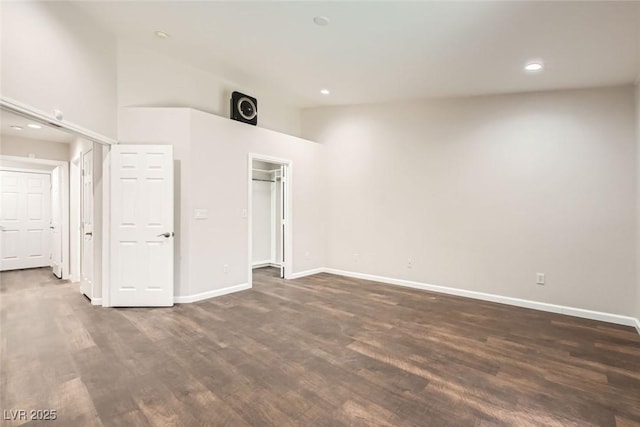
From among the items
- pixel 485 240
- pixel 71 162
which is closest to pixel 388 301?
pixel 485 240

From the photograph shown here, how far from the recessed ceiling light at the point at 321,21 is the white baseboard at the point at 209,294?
3670mm

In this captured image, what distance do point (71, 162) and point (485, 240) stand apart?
7.39 meters

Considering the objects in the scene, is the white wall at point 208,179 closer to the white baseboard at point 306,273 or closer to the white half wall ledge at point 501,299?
the white baseboard at point 306,273

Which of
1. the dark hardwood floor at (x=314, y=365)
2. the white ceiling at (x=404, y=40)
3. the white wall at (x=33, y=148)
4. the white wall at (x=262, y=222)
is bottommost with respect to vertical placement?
the dark hardwood floor at (x=314, y=365)

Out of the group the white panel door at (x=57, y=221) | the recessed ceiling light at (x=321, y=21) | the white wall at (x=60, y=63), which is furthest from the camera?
the white panel door at (x=57, y=221)

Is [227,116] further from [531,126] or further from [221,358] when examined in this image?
[531,126]

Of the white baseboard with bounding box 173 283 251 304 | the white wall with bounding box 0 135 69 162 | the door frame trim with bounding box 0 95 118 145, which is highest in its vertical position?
the white wall with bounding box 0 135 69 162

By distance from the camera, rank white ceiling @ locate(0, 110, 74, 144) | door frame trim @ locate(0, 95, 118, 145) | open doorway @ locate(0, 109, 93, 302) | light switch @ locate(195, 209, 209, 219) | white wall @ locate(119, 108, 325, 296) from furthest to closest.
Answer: open doorway @ locate(0, 109, 93, 302)
white ceiling @ locate(0, 110, 74, 144)
light switch @ locate(195, 209, 209, 219)
white wall @ locate(119, 108, 325, 296)
door frame trim @ locate(0, 95, 118, 145)

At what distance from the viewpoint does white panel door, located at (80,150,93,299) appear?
4148 millimetres

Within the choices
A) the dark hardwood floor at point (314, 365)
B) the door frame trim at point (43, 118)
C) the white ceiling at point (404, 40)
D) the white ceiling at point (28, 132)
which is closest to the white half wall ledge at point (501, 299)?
the dark hardwood floor at point (314, 365)

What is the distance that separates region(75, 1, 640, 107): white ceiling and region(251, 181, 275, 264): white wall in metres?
2.76

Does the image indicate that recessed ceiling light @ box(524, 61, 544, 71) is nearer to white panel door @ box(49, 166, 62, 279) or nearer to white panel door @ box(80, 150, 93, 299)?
white panel door @ box(80, 150, 93, 299)

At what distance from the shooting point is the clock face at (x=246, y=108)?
4762 mm

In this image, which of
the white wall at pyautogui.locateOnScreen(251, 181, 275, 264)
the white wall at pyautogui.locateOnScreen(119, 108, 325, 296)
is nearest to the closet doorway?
the white wall at pyautogui.locateOnScreen(251, 181, 275, 264)
